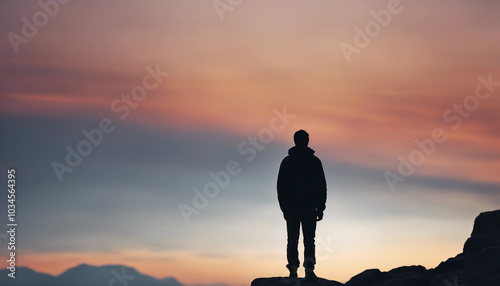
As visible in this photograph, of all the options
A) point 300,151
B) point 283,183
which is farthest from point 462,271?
point 300,151

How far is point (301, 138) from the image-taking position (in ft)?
63.1

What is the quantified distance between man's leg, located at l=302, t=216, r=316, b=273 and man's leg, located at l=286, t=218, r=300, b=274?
23 cm

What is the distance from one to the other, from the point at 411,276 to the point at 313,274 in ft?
11.8

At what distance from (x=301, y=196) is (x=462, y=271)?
5951mm

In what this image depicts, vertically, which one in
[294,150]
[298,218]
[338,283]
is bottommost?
[338,283]

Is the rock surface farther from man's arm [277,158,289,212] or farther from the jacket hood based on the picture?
the jacket hood

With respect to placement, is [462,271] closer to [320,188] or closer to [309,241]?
[309,241]

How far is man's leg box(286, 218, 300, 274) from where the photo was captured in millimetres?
19625

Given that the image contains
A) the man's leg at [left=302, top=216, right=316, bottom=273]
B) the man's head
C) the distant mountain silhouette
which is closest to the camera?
the man's head

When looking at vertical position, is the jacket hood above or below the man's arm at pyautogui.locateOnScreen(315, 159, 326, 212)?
above

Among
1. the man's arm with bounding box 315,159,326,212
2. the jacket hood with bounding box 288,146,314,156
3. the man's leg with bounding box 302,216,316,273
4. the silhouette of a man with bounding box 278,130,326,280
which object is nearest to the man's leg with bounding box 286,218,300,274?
the silhouette of a man with bounding box 278,130,326,280

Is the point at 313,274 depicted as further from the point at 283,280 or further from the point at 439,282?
the point at 439,282

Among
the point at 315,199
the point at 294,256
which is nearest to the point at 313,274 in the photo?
the point at 294,256

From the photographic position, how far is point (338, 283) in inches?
806
